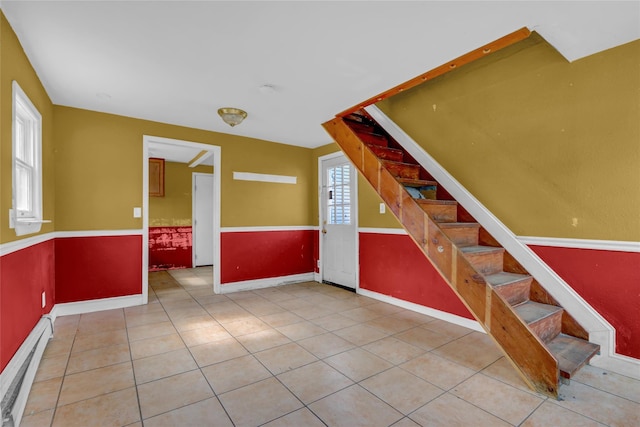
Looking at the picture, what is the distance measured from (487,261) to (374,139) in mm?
1938

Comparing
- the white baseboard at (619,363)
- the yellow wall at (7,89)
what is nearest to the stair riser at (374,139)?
the white baseboard at (619,363)

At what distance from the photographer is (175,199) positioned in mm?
6637

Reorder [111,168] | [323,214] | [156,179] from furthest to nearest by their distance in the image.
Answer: [156,179]
[323,214]
[111,168]

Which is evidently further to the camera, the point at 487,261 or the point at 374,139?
the point at 374,139

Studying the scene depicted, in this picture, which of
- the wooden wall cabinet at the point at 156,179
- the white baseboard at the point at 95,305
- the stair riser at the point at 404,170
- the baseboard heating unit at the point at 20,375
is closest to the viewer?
the baseboard heating unit at the point at 20,375

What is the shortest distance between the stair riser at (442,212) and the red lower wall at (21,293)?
10.6 ft

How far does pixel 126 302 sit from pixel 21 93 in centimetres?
256

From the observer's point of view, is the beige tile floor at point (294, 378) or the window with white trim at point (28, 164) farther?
the window with white trim at point (28, 164)

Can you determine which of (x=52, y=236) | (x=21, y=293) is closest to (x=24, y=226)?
(x=21, y=293)

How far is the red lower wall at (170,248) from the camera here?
6.38m

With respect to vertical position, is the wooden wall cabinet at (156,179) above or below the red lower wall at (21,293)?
above

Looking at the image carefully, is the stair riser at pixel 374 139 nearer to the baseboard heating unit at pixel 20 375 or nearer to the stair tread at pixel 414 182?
the stair tread at pixel 414 182

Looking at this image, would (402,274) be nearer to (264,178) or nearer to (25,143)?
(264,178)

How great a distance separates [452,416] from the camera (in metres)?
1.76
